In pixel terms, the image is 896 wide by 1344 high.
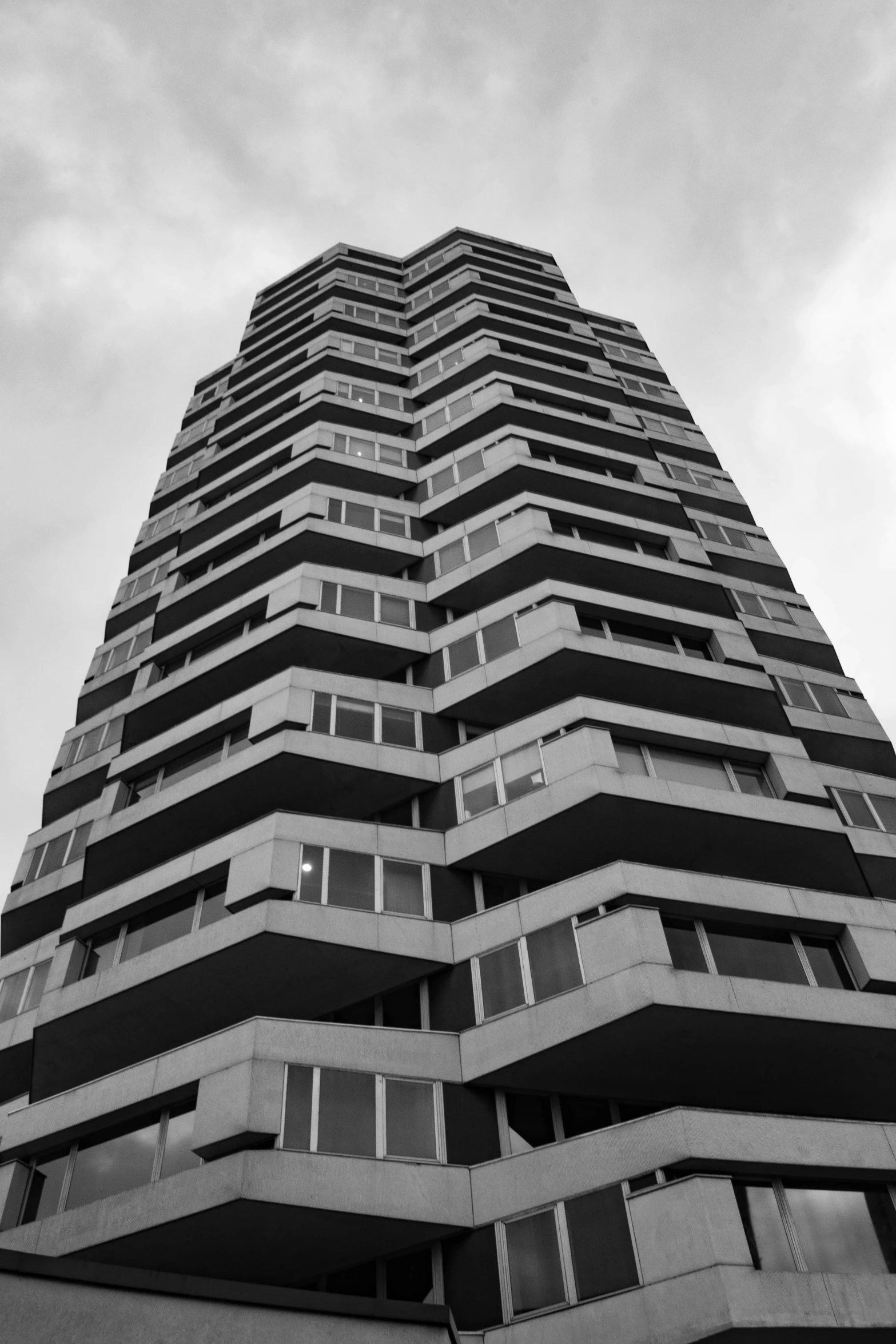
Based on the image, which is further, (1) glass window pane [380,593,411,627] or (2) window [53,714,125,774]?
(2) window [53,714,125,774]

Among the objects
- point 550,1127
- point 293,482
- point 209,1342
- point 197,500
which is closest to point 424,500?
point 293,482

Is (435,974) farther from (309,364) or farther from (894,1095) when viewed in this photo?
(309,364)

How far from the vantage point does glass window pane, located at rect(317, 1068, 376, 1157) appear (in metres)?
17.8

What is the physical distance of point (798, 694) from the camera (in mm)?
31734

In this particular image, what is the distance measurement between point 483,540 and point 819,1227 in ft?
70.4

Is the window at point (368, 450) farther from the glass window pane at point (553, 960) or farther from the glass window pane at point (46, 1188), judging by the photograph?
the glass window pane at point (46, 1188)

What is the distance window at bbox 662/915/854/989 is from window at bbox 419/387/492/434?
24.6 metres

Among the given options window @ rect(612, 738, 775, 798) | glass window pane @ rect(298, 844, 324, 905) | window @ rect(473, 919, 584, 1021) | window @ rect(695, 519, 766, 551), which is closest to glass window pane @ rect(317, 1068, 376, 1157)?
window @ rect(473, 919, 584, 1021)

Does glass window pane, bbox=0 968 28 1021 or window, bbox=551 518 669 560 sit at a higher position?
window, bbox=551 518 669 560

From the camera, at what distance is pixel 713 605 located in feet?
105

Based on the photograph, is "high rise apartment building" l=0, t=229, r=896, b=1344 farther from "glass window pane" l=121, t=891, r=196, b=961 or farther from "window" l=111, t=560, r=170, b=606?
"window" l=111, t=560, r=170, b=606

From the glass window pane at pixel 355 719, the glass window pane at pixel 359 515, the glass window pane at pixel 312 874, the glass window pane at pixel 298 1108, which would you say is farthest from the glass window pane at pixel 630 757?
the glass window pane at pixel 359 515

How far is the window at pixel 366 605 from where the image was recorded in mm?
30297

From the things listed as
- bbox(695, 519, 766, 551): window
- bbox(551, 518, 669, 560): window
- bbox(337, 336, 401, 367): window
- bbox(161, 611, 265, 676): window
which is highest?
bbox(337, 336, 401, 367): window
